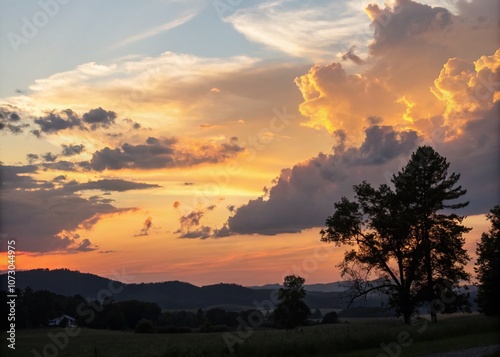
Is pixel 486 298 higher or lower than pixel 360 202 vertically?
lower

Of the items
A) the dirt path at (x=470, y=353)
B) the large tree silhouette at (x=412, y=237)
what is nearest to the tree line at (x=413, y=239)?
the large tree silhouette at (x=412, y=237)

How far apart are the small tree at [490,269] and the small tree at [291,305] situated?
36169 mm

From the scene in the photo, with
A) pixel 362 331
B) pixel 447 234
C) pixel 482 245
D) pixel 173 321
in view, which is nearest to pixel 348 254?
pixel 447 234

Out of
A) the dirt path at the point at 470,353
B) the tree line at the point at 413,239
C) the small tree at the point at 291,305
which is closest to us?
the dirt path at the point at 470,353

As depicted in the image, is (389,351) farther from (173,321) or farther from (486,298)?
(173,321)

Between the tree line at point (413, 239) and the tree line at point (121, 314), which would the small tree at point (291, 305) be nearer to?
the tree line at point (121, 314)

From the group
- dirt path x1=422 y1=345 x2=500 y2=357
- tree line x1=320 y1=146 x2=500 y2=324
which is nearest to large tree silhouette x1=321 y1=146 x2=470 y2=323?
tree line x1=320 y1=146 x2=500 y2=324

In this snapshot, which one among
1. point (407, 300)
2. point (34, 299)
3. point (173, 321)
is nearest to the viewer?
point (407, 300)

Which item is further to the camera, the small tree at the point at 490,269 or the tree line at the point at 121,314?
the tree line at the point at 121,314

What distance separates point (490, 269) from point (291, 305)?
4445 cm

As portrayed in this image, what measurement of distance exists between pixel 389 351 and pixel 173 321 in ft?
338

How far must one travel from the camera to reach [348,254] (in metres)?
59.9

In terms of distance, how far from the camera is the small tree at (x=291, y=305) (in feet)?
332

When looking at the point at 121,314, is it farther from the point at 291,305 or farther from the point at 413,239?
the point at 413,239
